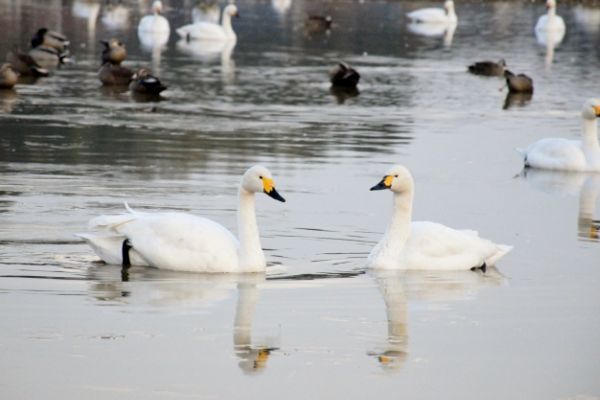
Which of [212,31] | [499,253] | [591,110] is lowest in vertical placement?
[499,253]

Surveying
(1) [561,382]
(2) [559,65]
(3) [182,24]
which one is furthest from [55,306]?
(3) [182,24]

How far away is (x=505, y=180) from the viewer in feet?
56.6

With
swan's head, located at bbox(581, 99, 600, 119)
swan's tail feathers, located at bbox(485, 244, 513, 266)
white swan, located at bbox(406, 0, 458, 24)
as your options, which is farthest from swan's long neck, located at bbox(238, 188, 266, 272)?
white swan, located at bbox(406, 0, 458, 24)

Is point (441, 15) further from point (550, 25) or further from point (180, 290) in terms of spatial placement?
point (180, 290)

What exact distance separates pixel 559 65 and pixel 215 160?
748 inches

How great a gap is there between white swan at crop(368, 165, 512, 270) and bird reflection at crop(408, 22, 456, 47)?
30.8 metres

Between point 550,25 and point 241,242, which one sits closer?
point 241,242

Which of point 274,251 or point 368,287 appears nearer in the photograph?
point 368,287

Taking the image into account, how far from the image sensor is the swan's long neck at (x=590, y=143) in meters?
18.5

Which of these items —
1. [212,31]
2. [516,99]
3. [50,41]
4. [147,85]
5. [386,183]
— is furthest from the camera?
[212,31]

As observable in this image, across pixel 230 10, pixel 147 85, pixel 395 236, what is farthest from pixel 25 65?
pixel 395 236

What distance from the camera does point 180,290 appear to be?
10734mm

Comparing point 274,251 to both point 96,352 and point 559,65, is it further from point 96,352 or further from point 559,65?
point 559,65

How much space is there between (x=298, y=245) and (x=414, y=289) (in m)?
1.66
